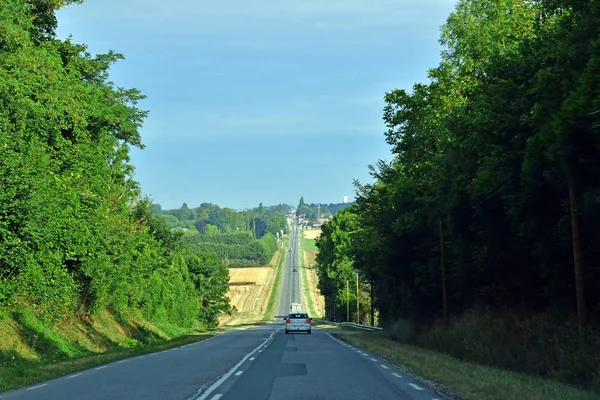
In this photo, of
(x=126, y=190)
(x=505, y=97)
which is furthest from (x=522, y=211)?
(x=126, y=190)

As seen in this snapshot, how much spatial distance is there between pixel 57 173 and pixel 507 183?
895 inches

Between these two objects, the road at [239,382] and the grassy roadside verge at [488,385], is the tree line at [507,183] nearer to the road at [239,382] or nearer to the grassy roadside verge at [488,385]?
the grassy roadside verge at [488,385]

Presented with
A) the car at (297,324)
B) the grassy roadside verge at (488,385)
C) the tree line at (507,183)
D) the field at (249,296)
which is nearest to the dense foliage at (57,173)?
the car at (297,324)

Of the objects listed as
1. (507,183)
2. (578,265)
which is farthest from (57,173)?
(578,265)

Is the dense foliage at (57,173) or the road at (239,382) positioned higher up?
the dense foliage at (57,173)

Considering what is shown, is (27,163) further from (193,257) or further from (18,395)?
(193,257)

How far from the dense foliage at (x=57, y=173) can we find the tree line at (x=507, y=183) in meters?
17.0

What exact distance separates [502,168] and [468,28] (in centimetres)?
2007

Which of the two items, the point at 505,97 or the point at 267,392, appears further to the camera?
the point at 505,97

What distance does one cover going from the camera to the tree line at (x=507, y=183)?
18938 mm

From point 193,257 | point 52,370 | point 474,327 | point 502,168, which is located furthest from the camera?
point 193,257

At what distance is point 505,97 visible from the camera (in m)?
25.4

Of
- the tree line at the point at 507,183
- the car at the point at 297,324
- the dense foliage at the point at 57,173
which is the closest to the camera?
the tree line at the point at 507,183

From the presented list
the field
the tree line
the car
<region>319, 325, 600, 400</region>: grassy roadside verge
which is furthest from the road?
the field
